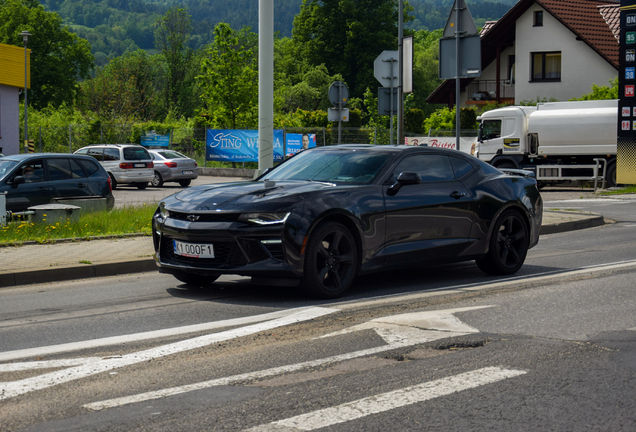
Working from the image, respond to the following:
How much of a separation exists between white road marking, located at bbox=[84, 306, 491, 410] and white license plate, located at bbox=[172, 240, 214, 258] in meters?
1.76

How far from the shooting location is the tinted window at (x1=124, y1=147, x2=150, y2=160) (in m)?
29.7

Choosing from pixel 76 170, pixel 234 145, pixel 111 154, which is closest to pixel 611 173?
pixel 111 154

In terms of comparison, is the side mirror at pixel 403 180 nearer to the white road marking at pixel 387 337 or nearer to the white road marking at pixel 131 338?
the white road marking at pixel 387 337

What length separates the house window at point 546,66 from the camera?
44.4 meters

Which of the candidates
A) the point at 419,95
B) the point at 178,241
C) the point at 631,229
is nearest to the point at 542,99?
the point at 631,229

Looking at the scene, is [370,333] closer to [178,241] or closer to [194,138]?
[178,241]

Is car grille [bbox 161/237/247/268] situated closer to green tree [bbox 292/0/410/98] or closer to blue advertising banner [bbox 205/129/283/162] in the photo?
blue advertising banner [bbox 205/129/283/162]

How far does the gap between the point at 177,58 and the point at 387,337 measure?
338ft

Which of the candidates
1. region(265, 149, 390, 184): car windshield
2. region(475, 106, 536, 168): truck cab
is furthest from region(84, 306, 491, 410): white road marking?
region(475, 106, 536, 168): truck cab

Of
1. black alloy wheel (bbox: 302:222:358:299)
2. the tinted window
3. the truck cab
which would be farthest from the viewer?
the tinted window

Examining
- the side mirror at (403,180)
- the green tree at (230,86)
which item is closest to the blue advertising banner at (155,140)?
the green tree at (230,86)

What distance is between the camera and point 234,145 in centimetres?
3803

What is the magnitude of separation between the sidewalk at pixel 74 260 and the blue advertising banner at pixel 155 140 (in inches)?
1198

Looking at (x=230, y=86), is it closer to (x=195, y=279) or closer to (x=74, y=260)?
(x=74, y=260)
